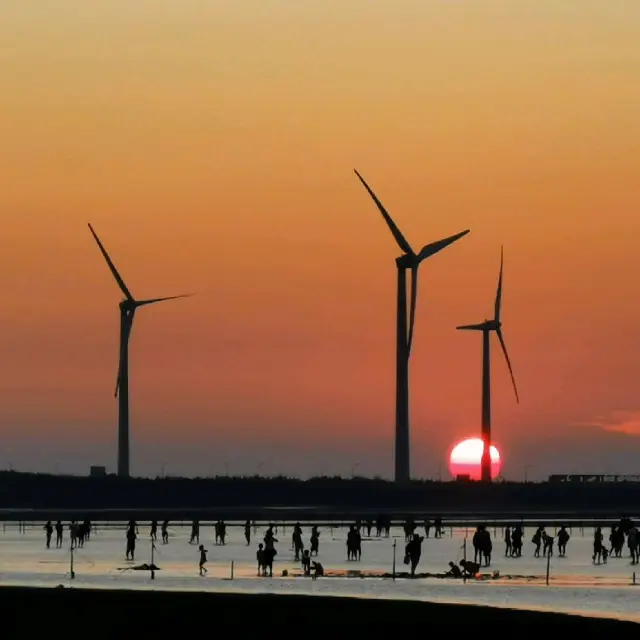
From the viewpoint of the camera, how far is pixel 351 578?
77250 mm

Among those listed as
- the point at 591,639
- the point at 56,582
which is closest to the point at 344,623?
the point at 591,639

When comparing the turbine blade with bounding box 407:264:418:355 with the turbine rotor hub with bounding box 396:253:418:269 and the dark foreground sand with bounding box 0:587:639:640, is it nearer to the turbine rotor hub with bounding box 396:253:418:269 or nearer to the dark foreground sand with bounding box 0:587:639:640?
the turbine rotor hub with bounding box 396:253:418:269

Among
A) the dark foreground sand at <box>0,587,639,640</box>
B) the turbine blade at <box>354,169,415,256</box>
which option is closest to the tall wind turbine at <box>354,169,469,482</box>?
the turbine blade at <box>354,169,415,256</box>

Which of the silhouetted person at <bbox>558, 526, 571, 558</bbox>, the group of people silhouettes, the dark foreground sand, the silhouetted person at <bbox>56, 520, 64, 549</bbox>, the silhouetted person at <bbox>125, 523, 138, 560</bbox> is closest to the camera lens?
the dark foreground sand

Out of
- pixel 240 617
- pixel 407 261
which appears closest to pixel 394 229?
pixel 407 261

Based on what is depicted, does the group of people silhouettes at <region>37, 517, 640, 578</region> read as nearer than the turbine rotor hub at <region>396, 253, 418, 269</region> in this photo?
Yes

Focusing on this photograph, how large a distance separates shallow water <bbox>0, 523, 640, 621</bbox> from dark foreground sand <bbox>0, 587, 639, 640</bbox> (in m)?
4.58

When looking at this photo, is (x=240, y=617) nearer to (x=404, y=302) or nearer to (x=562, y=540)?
(x=562, y=540)


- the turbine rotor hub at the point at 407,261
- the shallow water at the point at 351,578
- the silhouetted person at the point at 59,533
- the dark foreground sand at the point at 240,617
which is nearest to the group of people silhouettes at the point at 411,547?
the silhouetted person at the point at 59,533

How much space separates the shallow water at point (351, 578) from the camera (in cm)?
6625

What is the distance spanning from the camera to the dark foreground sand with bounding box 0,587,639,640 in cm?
5022

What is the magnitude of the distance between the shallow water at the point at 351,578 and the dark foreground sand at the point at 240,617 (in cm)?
458

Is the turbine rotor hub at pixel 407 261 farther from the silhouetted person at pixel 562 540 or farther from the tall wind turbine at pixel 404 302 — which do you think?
the silhouetted person at pixel 562 540

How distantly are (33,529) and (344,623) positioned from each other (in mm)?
102618
